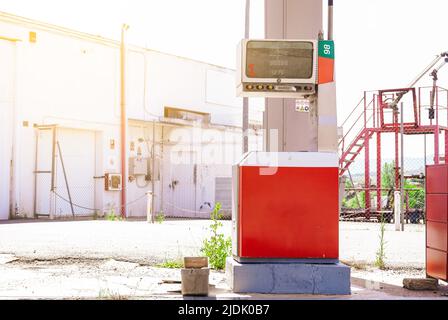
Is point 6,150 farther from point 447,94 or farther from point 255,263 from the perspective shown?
point 255,263

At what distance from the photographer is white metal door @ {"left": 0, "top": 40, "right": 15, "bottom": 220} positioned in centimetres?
2280

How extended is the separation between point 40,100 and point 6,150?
6.98ft

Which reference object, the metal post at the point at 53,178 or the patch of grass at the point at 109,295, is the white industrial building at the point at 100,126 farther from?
the patch of grass at the point at 109,295

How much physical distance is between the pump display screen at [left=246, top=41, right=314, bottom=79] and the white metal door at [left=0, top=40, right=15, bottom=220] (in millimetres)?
16559

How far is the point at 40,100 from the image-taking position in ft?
78.4

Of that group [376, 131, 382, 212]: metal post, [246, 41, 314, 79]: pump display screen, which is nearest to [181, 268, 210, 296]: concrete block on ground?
→ [246, 41, 314, 79]: pump display screen

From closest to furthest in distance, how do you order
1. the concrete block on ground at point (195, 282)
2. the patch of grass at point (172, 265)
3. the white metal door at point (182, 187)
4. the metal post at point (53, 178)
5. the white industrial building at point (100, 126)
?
the concrete block on ground at point (195, 282) → the patch of grass at point (172, 265) → the white industrial building at point (100, 126) → the metal post at point (53, 178) → the white metal door at point (182, 187)

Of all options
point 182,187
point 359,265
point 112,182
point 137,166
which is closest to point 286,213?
point 359,265

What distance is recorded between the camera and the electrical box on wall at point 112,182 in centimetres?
2575

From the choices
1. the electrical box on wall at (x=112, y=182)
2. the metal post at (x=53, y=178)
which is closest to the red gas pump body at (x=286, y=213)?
the metal post at (x=53, y=178)

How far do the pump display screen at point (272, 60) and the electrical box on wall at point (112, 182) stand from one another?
18.3 metres

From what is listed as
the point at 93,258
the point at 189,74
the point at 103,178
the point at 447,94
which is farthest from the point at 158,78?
the point at 93,258

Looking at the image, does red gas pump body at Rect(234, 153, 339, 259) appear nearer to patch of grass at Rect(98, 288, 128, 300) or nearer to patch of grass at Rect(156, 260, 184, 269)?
patch of grass at Rect(98, 288, 128, 300)

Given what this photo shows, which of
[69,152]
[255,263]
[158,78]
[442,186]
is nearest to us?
[255,263]
